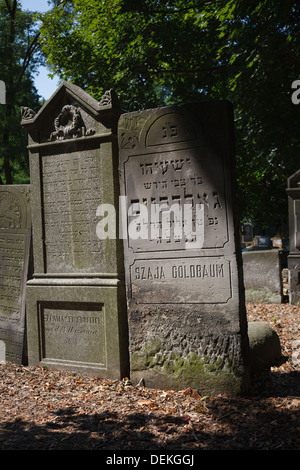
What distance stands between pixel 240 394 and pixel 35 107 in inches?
762

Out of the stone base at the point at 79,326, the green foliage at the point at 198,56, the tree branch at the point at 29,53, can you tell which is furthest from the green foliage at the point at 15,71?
the stone base at the point at 79,326

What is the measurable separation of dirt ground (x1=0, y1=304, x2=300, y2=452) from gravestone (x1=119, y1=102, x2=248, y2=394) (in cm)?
28

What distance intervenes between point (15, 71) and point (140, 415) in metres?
18.4

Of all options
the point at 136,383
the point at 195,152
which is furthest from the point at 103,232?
the point at 136,383

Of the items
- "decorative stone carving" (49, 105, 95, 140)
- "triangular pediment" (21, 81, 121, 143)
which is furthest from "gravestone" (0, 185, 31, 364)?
"decorative stone carving" (49, 105, 95, 140)

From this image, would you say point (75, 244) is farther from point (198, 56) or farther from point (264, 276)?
point (198, 56)

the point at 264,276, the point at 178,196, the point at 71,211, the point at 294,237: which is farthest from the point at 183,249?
the point at 264,276

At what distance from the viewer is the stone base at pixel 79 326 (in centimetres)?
469

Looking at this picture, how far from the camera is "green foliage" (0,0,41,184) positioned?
17.8m

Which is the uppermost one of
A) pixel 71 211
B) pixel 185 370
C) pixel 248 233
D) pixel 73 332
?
pixel 71 211

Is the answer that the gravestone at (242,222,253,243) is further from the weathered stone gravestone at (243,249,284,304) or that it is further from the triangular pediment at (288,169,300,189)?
the triangular pediment at (288,169,300,189)

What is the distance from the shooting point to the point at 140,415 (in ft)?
12.1

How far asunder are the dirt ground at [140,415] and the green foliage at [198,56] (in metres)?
5.92

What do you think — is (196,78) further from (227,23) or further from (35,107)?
(35,107)
